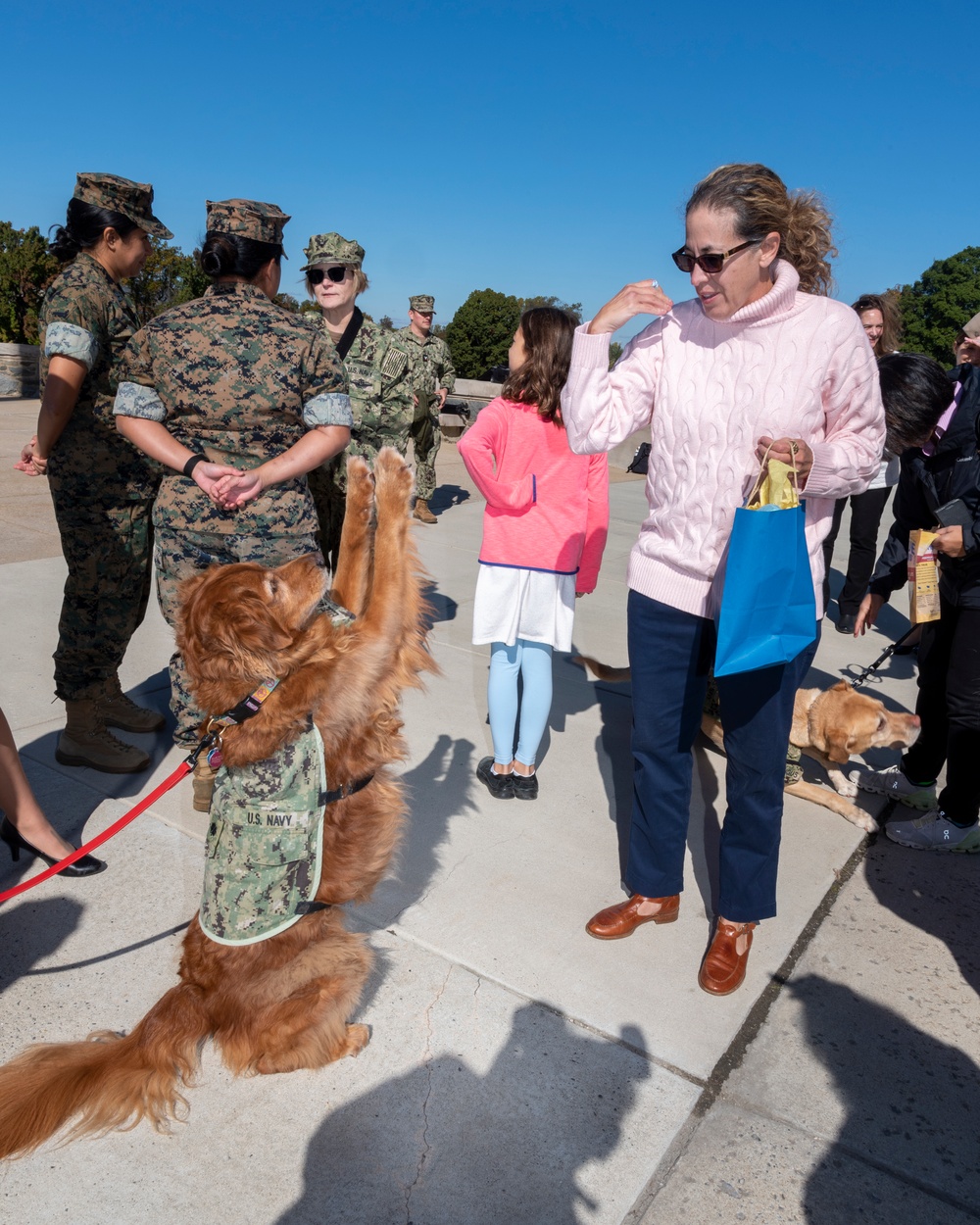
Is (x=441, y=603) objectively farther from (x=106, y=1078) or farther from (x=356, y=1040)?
(x=106, y=1078)

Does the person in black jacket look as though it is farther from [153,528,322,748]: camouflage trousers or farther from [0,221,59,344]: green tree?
[0,221,59,344]: green tree

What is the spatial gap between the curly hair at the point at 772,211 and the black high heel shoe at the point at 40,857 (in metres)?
2.89

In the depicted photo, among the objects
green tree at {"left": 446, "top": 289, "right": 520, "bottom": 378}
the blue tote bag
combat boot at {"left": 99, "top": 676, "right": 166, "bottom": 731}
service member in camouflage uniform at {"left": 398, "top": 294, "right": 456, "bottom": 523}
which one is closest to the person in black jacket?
the blue tote bag

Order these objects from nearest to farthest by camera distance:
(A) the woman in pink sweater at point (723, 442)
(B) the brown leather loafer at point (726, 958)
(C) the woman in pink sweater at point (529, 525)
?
(A) the woman in pink sweater at point (723, 442)
(B) the brown leather loafer at point (726, 958)
(C) the woman in pink sweater at point (529, 525)

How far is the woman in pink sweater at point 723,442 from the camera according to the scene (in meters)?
2.35

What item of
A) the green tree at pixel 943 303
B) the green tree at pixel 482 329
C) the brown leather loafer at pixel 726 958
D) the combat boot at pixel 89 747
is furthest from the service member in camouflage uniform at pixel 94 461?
the green tree at pixel 943 303

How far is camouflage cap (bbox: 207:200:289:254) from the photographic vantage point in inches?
117

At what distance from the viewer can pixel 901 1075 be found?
247 centimetres

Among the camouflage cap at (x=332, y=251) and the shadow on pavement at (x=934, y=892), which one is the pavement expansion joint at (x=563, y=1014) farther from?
the camouflage cap at (x=332, y=251)

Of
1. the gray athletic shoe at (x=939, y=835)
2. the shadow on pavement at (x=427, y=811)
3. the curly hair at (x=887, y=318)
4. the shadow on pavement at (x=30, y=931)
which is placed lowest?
the shadow on pavement at (x=30, y=931)

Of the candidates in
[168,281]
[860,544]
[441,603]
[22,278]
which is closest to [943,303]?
[168,281]

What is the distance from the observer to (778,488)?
2293 millimetres

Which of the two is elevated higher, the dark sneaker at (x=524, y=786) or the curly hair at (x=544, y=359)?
the curly hair at (x=544, y=359)

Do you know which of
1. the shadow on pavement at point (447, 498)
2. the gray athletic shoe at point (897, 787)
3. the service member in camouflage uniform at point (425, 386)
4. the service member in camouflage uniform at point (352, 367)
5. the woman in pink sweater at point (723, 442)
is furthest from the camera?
the shadow on pavement at point (447, 498)
